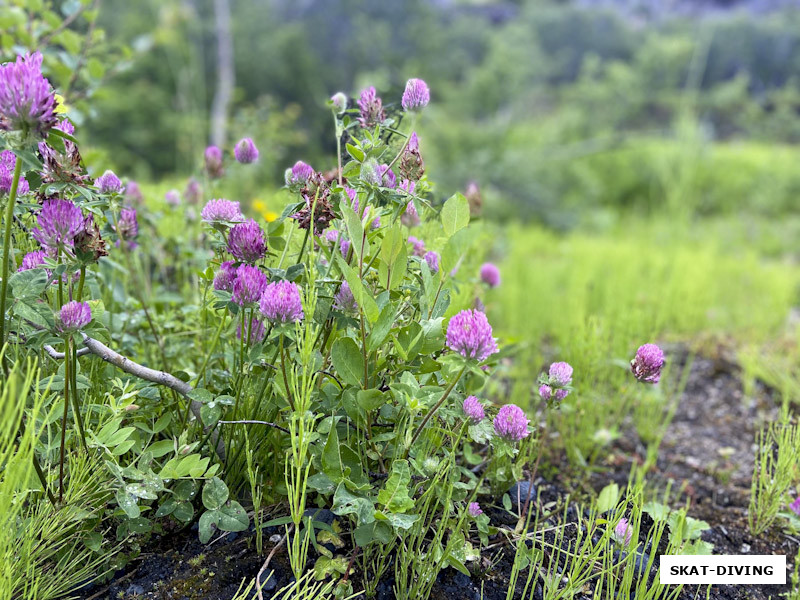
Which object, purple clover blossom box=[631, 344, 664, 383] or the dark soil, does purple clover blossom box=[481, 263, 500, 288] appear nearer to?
the dark soil

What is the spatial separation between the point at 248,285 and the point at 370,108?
364 millimetres

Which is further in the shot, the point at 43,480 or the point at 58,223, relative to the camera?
the point at 43,480

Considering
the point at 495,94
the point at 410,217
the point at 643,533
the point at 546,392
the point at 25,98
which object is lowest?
the point at 643,533

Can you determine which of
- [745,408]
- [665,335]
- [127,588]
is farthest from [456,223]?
[665,335]

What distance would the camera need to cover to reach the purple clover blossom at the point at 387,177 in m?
0.88

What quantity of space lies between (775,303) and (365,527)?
2963 millimetres

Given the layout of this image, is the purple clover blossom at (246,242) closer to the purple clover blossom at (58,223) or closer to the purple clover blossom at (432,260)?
the purple clover blossom at (58,223)

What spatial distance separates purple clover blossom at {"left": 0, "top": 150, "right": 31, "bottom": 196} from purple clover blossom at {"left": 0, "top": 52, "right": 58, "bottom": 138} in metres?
0.19

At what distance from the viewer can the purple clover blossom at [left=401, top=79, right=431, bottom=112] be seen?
87 cm

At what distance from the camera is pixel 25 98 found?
25.6 inches

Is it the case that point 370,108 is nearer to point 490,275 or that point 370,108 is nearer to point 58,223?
point 58,223

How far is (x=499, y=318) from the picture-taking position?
2760 millimetres

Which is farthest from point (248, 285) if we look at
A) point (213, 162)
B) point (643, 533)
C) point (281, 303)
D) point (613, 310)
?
point (613, 310)

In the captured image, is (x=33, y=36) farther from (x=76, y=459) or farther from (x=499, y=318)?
(x=499, y=318)
